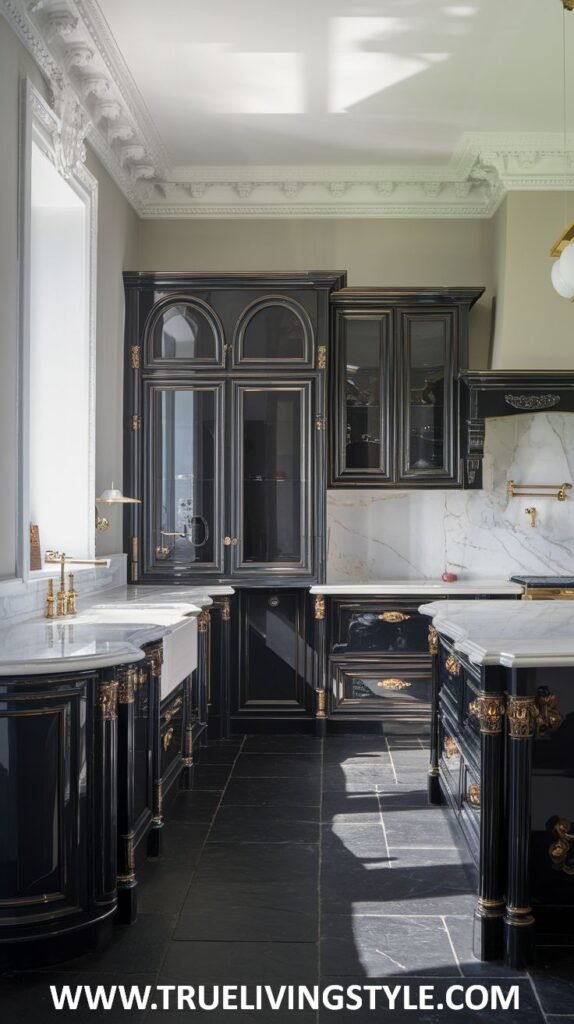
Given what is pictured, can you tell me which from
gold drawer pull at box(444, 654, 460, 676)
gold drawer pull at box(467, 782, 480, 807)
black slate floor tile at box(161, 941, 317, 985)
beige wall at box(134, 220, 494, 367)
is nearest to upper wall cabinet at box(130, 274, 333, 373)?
beige wall at box(134, 220, 494, 367)

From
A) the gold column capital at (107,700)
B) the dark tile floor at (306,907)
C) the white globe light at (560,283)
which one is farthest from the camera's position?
the white globe light at (560,283)

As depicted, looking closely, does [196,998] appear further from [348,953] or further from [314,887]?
[314,887]

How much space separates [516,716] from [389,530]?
10.7 ft

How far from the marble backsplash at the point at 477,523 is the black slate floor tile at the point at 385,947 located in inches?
118

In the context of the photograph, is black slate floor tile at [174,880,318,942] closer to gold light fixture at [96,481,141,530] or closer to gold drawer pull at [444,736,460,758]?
gold drawer pull at [444,736,460,758]

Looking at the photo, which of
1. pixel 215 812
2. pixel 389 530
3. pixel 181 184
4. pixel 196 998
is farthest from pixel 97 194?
pixel 196 998

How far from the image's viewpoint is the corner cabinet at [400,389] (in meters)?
5.37

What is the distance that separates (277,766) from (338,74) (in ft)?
11.2

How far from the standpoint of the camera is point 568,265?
2.97 meters

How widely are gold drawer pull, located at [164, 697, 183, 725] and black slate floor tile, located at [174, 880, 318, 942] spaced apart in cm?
72

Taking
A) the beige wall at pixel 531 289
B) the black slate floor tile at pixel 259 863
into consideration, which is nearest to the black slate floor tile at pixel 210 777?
the black slate floor tile at pixel 259 863

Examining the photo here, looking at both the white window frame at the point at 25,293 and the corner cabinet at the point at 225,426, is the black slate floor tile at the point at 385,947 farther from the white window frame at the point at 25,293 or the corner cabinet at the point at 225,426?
the corner cabinet at the point at 225,426

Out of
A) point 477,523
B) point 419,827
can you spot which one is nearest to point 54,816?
point 419,827

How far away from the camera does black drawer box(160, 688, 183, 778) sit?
3.61 m
